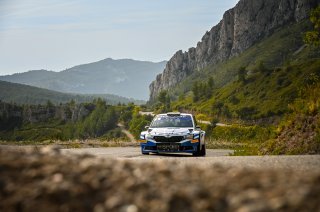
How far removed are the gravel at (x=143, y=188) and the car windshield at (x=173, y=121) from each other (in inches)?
537

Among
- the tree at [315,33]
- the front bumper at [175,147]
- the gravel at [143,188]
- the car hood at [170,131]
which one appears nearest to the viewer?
the gravel at [143,188]

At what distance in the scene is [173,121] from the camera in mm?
19297

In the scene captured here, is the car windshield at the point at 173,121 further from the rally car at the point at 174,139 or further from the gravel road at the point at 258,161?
the gravel road at the point at 258,161

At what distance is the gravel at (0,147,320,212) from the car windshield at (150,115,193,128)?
1364cm

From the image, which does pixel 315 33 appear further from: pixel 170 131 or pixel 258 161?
pixel 170 131

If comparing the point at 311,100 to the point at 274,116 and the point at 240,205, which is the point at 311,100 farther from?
the point at 274,116

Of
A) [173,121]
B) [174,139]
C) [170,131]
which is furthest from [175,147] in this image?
[173,121]

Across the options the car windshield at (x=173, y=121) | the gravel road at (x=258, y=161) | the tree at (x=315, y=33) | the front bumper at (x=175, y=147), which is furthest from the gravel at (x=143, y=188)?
the car windshield at (x=173, y=121)

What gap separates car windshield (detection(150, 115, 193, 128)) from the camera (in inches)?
750

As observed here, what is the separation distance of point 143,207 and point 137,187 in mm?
455

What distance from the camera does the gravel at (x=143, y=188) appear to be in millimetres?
3787

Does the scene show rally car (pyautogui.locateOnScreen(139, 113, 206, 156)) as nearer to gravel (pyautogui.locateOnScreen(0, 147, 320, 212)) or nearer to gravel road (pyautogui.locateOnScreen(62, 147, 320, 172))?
gravel road (pyautogui.locateOnScreen(62, 147, 320, 172))

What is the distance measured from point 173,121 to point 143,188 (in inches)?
590

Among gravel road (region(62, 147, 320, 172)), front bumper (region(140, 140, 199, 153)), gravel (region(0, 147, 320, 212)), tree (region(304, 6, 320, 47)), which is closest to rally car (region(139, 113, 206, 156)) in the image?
front bumper (region(140, 140, 199, 153))
